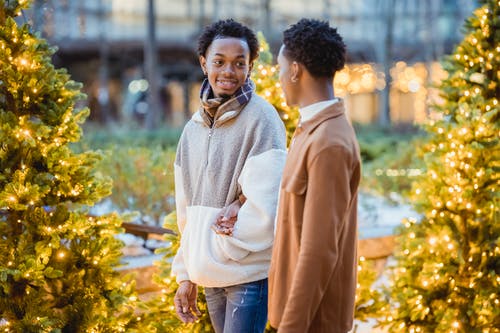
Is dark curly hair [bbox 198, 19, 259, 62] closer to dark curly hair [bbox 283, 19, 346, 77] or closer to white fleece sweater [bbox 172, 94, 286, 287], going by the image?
white fleece sweater [bbox 172, 94, 286, 287]

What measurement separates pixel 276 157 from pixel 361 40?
866 inches

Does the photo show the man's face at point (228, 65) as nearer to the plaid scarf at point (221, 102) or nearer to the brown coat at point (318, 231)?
the plaid scarf at point (221, 102)

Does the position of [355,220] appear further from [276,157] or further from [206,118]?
[206,118]

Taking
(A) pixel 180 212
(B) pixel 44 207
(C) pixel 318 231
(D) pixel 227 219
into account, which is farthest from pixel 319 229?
(B) pixel 44 207

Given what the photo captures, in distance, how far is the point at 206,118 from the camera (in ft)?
9.80

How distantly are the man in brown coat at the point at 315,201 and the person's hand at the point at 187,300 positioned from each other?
760mm

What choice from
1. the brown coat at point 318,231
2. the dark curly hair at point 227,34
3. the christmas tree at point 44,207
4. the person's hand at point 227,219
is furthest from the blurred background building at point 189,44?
the brown coat at point 318,231

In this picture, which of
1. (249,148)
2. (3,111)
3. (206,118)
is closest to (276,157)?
(249,148)

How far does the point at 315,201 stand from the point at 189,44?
20959 millimetres

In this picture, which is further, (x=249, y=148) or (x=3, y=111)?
(x=3, y=111)

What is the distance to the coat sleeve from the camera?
2197mm

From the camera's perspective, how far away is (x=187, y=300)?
3.17m

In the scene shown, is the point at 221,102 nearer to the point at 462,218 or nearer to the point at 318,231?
the point at 318,231

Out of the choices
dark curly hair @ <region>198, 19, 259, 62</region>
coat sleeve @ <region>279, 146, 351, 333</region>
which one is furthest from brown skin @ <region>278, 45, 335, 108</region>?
dark curly hair @ <region>198, 19, 259, 62</region>
